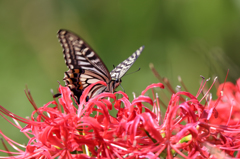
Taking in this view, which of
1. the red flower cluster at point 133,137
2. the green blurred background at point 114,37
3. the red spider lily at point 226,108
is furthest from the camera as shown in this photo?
the green blurred background at point 114,37

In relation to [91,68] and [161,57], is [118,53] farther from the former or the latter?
[91,68]

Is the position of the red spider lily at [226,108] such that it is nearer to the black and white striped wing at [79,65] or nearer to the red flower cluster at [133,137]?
the red flower cluster at [133,137]

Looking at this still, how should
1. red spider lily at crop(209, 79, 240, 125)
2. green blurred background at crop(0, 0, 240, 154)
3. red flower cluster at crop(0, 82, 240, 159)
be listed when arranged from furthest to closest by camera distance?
1. green blurred background at crop(0, 0, 240, 154)
2. red spider lily at crop(209, 79, 240, 125)
3. red flower cluster at crop(0, 82, 240, 159)

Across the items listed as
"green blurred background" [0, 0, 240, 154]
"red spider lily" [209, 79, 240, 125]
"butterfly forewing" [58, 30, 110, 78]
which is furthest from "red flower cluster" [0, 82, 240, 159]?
"green blurred background" [0, 0, 240, 154]

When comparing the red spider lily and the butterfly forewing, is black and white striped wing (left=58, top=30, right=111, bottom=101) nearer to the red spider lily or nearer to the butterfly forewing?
the butterfly forewing

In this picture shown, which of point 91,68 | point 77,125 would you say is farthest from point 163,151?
point 91,68

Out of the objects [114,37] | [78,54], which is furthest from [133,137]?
[114,37]

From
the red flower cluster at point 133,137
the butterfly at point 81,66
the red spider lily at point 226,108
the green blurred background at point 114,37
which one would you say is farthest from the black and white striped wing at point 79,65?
the green blurred background at point 114,37

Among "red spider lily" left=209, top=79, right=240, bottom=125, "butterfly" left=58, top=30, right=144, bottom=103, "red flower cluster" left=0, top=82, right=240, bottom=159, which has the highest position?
"butterfly" left=58, top=30, right=144, bottom=103
